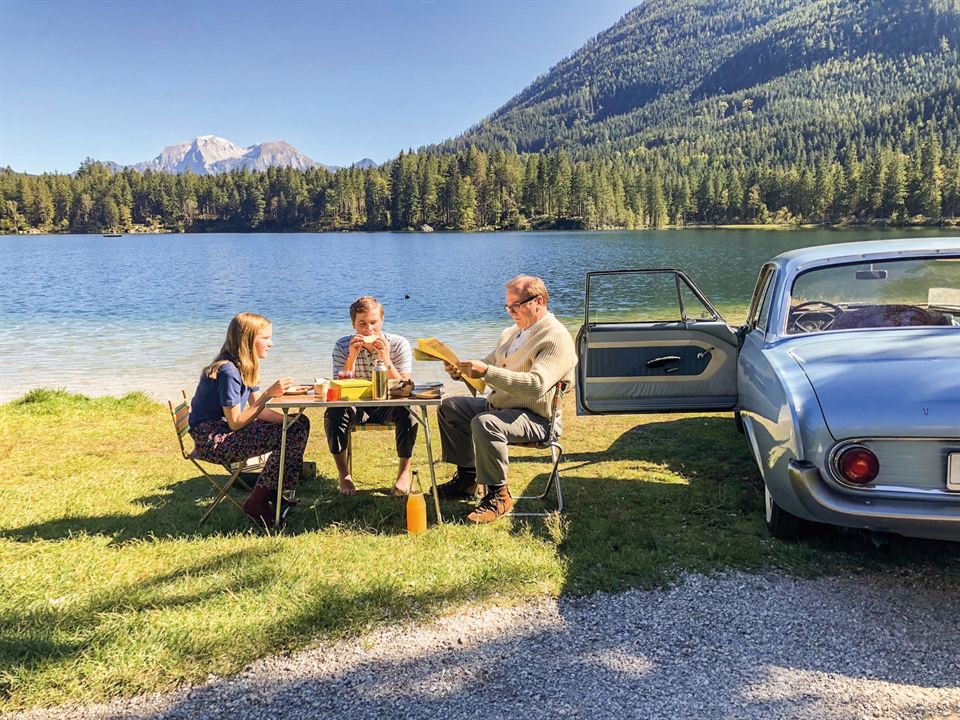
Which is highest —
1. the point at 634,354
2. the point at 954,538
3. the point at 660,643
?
the point at 634,354

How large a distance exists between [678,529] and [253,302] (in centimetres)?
3140

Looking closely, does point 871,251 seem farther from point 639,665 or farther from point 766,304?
point 639,665

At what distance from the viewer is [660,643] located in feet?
10.7

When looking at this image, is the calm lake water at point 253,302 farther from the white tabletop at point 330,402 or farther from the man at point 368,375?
the white tabletop at point 330,402

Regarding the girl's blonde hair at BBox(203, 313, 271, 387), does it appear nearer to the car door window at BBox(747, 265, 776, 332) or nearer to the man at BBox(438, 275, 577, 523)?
the man at BBox(438, 275, 577, 523)

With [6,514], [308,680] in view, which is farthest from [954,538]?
[6,514]

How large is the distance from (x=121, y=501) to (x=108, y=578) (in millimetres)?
1682

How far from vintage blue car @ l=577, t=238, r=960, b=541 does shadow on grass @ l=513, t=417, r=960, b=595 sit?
31 centimetres

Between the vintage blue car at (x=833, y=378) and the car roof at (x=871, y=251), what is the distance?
0.01 metres

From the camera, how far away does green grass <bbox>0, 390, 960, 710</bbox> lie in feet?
10.6

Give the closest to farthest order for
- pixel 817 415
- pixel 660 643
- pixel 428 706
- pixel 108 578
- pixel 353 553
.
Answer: pixel 428 706 → pixel 660 643 → pixel 817 415 → pixel 108 578 → pixel 353 553

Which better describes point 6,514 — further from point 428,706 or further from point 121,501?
point 428,706

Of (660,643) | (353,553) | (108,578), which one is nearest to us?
(660,643)

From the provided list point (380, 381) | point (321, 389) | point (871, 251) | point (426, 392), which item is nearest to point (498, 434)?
point (426, 392)
